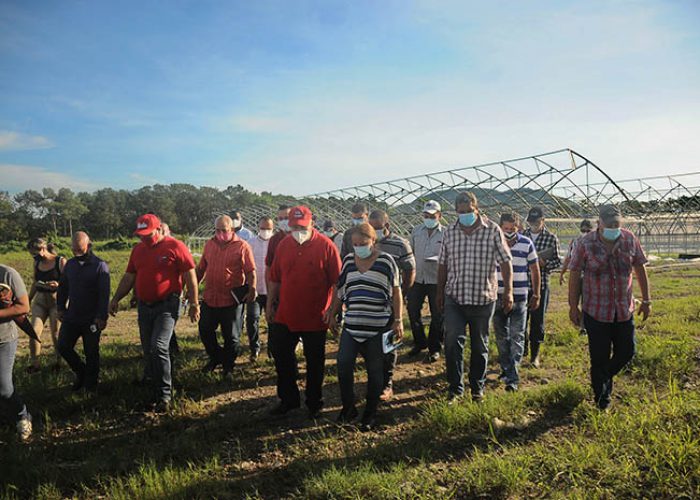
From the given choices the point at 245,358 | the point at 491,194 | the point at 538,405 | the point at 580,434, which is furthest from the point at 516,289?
the point at 491,194

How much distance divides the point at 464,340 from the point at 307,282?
151 centimetres

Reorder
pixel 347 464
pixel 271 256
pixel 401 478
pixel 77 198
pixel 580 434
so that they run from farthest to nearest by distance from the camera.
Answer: pixel 77 198, pixel 271 256, pixel 580 434, pixel 347 464, pixel 401 478

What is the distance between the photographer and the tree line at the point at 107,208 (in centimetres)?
5450

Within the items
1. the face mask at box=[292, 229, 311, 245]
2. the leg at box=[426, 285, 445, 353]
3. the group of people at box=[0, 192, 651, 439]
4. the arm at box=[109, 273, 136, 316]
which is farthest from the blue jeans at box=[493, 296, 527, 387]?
the arm at box=[109, 273, 136, 316]

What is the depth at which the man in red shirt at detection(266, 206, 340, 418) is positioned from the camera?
→ 12.7ft

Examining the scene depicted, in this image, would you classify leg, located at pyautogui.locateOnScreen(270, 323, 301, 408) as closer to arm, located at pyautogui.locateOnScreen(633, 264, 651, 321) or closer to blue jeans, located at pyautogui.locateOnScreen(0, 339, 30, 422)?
blue jeans, located at pyautogui.locateOnScreen(0, 339, 30, 422)

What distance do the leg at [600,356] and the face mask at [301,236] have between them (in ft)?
8.32

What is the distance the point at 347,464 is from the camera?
9.91 feet

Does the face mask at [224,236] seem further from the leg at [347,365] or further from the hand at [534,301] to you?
the hand at [534,301]

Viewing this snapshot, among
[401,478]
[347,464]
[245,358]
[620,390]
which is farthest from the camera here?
[245,358]

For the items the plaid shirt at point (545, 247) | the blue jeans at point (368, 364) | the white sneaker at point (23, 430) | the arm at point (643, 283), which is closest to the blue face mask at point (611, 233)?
the arm at point (643, 283)

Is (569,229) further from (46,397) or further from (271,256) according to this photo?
(46,397)

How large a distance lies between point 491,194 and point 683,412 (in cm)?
1526

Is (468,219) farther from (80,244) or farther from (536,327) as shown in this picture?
(80,244)
